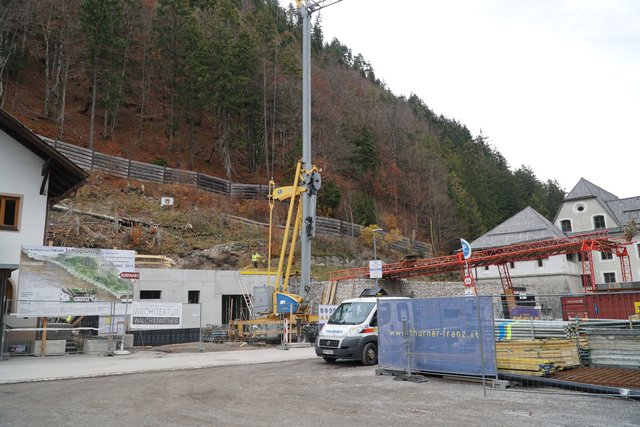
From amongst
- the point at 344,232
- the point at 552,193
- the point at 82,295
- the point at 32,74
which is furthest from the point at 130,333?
the point at 552,193

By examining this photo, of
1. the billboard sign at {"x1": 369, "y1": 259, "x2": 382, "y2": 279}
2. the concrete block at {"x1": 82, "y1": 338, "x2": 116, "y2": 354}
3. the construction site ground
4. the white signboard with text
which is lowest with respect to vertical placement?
the construction site ground

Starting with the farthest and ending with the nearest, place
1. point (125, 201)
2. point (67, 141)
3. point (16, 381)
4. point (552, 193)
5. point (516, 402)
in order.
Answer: point (552, 193) < point (67, 141) < point (125, 201) < point (16, 381) < point (516, 402)

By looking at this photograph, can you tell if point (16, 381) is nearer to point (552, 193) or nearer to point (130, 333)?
point (130, 333)

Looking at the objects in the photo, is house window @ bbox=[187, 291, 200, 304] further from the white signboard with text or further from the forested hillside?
the forested hillside

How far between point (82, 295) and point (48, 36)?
32.5 metres

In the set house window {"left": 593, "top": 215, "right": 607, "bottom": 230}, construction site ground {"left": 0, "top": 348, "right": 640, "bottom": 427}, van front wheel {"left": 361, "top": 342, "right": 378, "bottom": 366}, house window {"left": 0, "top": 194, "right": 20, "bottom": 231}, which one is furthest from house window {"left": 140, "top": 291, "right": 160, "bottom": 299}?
house window {"left": 593, "top": 215, "right": 607, "bottom": 230}

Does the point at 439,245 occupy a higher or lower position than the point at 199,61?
lower

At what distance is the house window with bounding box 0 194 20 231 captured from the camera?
19.1 m

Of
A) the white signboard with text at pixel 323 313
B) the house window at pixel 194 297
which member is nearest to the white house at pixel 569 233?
the white signboard with text at pixel 323 313

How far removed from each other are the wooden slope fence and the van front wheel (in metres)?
27.3

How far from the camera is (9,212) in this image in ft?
63.6

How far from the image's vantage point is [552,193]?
86625 millimetres

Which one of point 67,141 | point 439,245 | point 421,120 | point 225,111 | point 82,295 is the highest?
point 421,120

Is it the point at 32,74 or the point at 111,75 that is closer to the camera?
the point at 111,75
